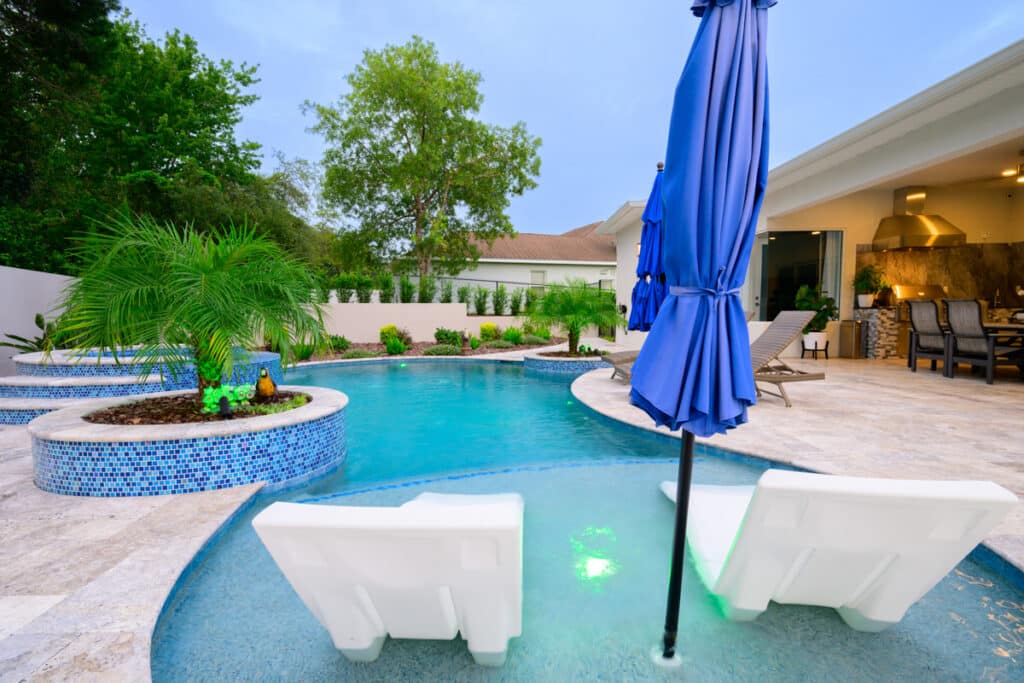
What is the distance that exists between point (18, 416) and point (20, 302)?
4.43 meters

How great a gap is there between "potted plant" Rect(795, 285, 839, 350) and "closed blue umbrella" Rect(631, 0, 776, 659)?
1045cm

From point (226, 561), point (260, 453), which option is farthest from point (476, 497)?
point (260, 453)

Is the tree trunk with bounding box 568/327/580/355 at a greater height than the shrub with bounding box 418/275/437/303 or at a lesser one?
lesser

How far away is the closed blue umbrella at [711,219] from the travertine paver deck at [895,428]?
2061mm

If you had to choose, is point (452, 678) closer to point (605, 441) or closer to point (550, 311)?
point (605, 441)

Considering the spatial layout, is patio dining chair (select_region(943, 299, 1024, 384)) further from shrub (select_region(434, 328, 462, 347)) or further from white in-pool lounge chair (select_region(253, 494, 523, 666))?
shrub (select_region(434, 328, 462, 347))

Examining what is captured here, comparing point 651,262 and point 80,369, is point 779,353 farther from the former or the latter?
point 80,369

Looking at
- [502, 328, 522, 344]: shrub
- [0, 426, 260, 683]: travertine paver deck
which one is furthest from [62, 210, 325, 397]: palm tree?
[502, 328, 522, 344]: shrub

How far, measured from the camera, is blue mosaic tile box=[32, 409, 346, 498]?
3.57 metres

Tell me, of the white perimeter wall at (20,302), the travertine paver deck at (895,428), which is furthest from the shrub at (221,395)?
the white perimeter wall at (20,302)

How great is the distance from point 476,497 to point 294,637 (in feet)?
4.04

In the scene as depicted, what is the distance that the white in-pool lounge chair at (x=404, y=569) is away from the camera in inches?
54.6

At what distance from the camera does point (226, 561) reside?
2.81m

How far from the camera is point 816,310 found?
35.3 feet
